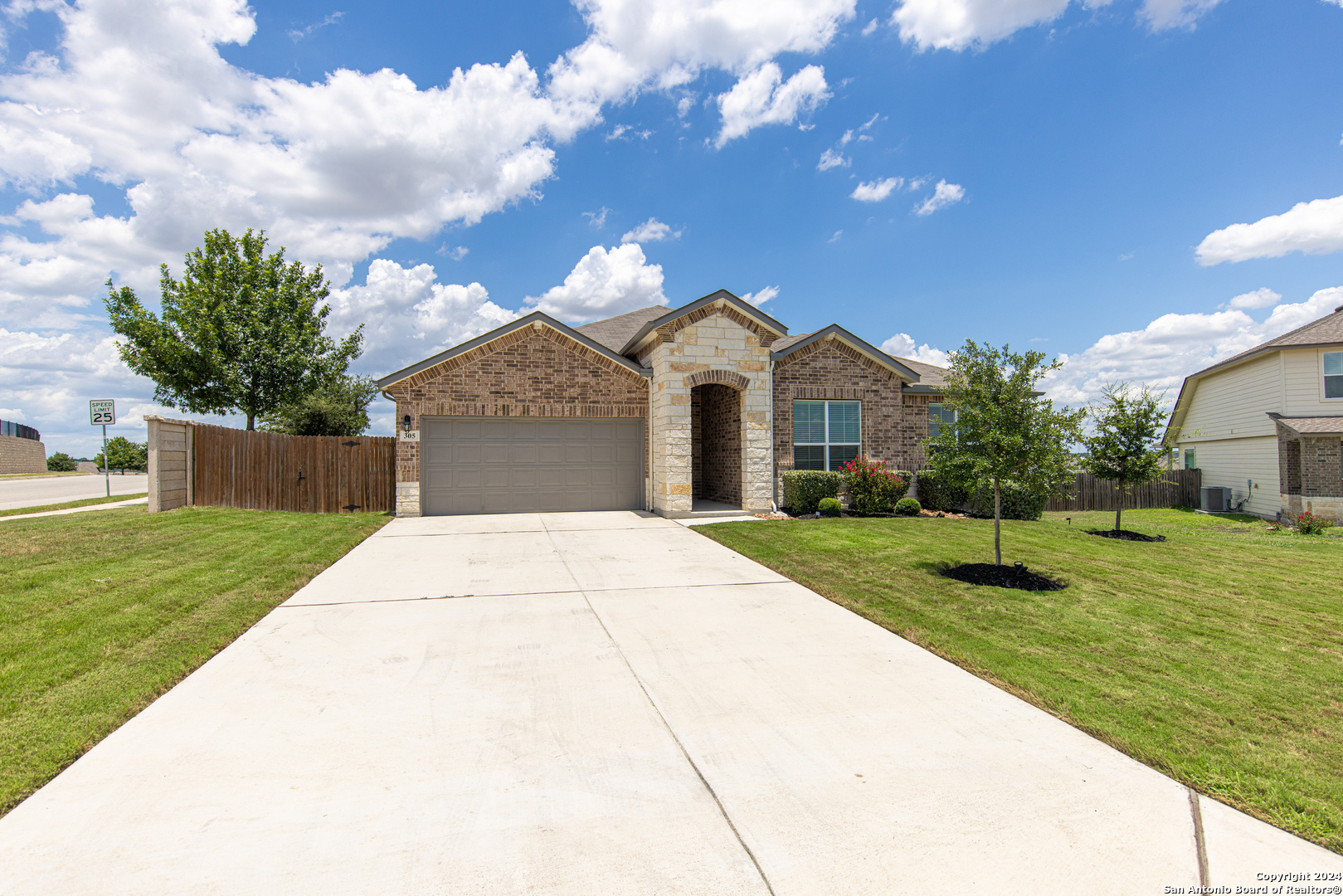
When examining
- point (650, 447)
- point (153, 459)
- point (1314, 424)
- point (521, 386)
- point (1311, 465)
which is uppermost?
point (521, 386)

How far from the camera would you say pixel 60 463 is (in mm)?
51531

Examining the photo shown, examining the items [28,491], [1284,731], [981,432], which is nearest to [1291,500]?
[981,432]

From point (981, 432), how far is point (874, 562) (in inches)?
94.7

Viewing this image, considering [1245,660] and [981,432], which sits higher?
[981,432]

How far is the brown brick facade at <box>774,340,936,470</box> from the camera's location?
15.6 m

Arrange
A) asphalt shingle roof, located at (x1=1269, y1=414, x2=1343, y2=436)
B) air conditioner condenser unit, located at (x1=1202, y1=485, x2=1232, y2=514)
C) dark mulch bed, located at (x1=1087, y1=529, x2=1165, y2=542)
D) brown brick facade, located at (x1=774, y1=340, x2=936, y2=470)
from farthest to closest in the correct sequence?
air conditioner condenser unit, located at (x1=1202, y1=485, x2=1232, y2=514) < asphalt shingle roof, located at (x1=1269, y1=414, x2=1343, y2=436) < brown brick facade, located at (x1=774, y1=340, x2=936, y2=470) < dark mulch bed, located at (x1=1087, y1=529, x2=1165, y2=542)

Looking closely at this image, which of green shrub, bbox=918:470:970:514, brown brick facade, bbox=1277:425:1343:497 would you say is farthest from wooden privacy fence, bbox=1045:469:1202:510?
green shrub, bbox=918:470:970:514

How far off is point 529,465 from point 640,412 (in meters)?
2.94

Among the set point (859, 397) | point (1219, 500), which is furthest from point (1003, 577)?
point (1219, 500)

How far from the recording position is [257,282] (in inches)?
866

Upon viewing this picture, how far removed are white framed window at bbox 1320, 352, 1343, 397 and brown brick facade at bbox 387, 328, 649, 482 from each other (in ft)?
65.6

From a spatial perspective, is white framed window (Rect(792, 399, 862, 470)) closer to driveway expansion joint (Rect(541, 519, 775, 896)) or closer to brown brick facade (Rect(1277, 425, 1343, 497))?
driveway expansion joint (Rect(541, 519, 775, 896))

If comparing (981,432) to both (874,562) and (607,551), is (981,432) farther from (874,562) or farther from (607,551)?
(607,551)

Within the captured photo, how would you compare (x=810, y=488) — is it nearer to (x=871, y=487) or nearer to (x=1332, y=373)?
(x=871, y=487)
